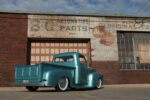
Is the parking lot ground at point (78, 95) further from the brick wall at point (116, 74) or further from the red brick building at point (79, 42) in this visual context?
the brick wall at point (116, 74)

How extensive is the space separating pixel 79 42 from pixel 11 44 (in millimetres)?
5563

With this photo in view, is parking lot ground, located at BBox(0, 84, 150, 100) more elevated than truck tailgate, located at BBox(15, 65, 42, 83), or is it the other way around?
truck tailgate, located at BBox(15, 65, 42, 83)

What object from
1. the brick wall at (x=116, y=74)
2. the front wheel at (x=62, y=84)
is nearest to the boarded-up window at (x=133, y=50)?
the brick wall at (x=116, y=74)

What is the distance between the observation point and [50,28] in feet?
50.7

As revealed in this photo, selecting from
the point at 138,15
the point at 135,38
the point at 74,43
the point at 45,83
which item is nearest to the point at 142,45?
the point at 135,38

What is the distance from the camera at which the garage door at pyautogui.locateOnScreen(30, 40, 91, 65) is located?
50.4 ft

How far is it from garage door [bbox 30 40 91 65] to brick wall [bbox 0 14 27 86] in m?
0.91

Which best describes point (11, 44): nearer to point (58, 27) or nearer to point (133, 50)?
point (58, 27)

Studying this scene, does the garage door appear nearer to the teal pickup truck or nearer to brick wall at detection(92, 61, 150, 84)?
brick wall at detection(92, 61, 150, 84)

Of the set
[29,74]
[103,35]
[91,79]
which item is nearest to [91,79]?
[91,79]

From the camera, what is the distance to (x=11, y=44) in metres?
14.6

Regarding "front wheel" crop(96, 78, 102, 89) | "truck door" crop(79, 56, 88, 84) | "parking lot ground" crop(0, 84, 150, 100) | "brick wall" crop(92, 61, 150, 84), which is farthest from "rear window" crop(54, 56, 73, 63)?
"brick wall" crop(92, 61, 150, 84)

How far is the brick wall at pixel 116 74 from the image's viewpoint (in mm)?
15470

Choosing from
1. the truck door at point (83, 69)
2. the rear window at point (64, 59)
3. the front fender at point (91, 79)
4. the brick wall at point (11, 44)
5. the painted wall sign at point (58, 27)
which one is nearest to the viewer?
the truck door at point (83, 69)
